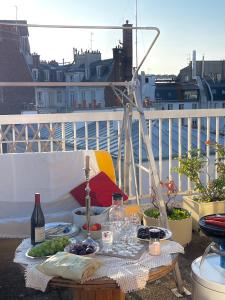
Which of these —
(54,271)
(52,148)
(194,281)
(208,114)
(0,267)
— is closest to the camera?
A: (54,271)

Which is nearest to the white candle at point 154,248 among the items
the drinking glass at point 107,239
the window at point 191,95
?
the drinking glass at point 107,239

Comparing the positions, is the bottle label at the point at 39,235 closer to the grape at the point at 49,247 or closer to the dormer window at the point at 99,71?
the grape at the point at 49,247

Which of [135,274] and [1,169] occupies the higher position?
[1,169]

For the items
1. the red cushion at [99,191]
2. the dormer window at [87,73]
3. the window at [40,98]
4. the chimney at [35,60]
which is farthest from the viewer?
the dormer window at [87,73]

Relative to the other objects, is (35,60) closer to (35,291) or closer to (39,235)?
(35,291)

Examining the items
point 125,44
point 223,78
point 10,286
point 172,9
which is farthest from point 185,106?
point 10,286

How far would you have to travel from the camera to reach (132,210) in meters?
2.75

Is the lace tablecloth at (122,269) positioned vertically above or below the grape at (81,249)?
below

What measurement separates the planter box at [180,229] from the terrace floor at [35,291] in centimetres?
15

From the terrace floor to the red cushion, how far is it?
569 mm

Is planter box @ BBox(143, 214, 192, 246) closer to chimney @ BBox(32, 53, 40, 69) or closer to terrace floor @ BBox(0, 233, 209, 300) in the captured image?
terrace floor @ BBox(0, 233, 209, 300)

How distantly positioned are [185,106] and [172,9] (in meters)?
16.3

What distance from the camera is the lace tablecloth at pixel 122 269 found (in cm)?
156

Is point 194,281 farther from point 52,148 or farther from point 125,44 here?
point 125,44
